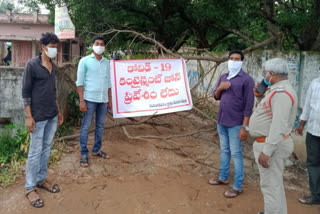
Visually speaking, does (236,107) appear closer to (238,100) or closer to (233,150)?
(238,100)

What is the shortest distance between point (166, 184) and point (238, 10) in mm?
5885

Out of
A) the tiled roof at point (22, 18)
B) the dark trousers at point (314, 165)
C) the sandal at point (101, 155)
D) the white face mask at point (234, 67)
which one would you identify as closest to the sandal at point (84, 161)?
the sandal at point (101, 155)

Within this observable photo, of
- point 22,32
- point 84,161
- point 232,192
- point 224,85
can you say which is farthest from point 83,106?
point 22,32

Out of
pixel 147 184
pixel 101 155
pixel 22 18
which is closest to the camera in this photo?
pixel 147 184

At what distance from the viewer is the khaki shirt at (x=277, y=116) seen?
2578 millimetres

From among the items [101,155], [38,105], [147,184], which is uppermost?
[38,105]

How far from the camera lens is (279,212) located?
278 centimetres

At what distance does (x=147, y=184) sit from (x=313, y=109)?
2.35m

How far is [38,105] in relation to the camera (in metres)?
3.21

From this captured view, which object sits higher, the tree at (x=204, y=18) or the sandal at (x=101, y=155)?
the tree at (x=204, y=18)

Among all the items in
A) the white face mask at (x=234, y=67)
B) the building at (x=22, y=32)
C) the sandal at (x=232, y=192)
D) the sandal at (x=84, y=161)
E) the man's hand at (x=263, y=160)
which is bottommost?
the sandal at (x=232, y=192)

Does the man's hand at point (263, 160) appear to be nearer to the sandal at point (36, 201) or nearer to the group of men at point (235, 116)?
Answer: the group of men at point (235, 116)

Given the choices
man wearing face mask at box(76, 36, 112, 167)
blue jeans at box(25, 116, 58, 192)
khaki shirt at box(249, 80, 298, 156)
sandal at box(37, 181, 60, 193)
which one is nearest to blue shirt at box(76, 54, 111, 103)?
man wearing face mask at box(76, 36, 112, 167)

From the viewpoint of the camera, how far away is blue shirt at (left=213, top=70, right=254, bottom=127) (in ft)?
11.2
